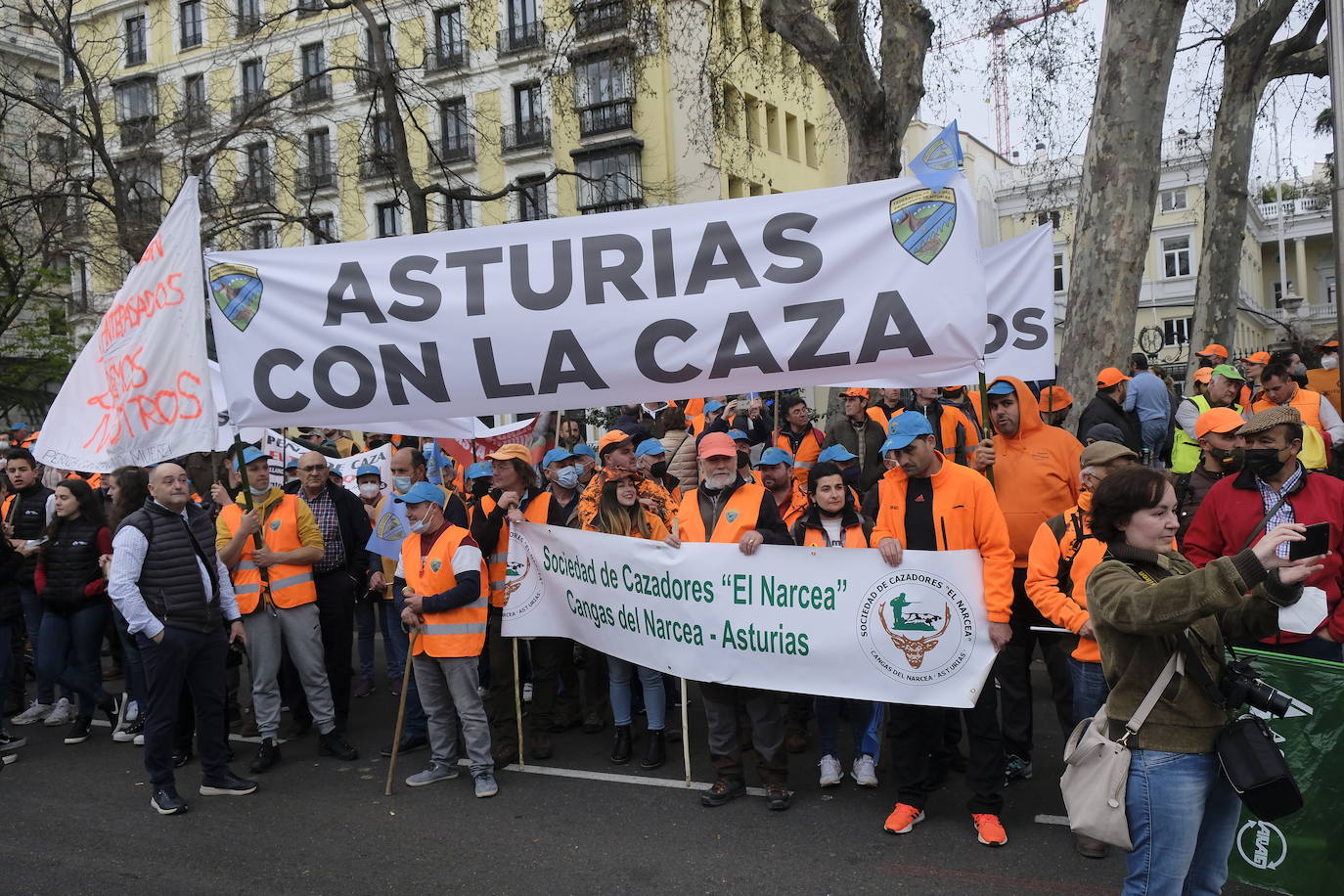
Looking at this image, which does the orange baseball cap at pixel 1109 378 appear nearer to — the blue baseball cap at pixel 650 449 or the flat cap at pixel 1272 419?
the blue baseball cap at pixel 650 449

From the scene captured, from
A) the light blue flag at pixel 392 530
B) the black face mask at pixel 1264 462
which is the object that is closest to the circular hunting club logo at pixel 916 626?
the black face mask at pixel 1264 462

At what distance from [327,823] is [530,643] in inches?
70.2

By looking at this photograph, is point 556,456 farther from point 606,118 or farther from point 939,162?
point 606,118

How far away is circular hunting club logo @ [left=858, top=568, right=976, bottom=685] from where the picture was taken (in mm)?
5242

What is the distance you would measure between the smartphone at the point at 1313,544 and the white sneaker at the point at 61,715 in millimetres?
8633

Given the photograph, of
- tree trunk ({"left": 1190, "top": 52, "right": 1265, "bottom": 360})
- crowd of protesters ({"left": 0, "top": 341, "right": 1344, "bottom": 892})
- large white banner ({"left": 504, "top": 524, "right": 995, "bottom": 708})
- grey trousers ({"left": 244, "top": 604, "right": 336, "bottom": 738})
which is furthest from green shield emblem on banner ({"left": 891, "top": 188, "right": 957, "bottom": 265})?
tree trunk ({"left": 1190, "top": 52, "right": 1265, "bottom": 360})

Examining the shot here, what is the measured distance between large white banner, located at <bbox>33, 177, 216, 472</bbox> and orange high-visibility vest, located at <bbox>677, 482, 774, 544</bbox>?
252cm

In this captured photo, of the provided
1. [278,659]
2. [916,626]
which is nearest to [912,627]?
[916,626]

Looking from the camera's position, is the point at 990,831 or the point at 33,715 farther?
the point at 33,715

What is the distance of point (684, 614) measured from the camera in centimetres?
602

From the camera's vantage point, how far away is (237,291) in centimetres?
589

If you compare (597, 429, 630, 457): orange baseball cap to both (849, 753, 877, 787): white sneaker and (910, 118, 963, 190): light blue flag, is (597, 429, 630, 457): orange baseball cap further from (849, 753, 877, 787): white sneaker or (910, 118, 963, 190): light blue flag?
(910, 118, 963, 190): light blue flag

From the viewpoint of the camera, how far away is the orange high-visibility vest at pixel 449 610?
632cm

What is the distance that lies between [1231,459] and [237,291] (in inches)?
210
